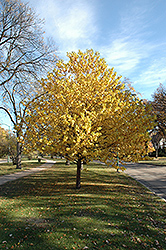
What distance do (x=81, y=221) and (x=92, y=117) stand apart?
3306 mm

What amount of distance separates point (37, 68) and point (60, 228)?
36.2 ft

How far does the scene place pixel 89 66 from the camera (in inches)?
314

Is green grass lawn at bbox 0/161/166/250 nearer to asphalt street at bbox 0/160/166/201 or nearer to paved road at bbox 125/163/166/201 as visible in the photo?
paved road at bbox 125/163/166/201

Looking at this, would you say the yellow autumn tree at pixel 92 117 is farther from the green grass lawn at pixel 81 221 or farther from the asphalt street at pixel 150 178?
the asphalt street at pixel 150 178

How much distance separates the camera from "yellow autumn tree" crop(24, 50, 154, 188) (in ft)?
21.5

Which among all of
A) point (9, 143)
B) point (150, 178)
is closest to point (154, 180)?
point (150, 178)

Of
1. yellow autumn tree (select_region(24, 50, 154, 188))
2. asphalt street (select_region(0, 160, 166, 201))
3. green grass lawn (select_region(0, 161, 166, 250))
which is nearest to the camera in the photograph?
green grass lawn (select_region(0, 161, 166, 250))

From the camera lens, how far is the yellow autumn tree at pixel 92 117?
6.55 meters

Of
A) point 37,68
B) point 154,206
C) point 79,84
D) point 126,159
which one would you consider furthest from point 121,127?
point 37,68

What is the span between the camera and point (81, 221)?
4.67 metres

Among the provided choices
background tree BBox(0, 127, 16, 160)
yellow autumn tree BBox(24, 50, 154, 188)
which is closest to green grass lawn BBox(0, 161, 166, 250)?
yellow autumn tree BBox(24, 50, 154, 188)

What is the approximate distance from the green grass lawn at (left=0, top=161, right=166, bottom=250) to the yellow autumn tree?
1.62m

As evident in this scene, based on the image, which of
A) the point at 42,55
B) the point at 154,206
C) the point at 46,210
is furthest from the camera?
the point at 42,55

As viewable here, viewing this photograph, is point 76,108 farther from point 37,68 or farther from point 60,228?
point 37,68
